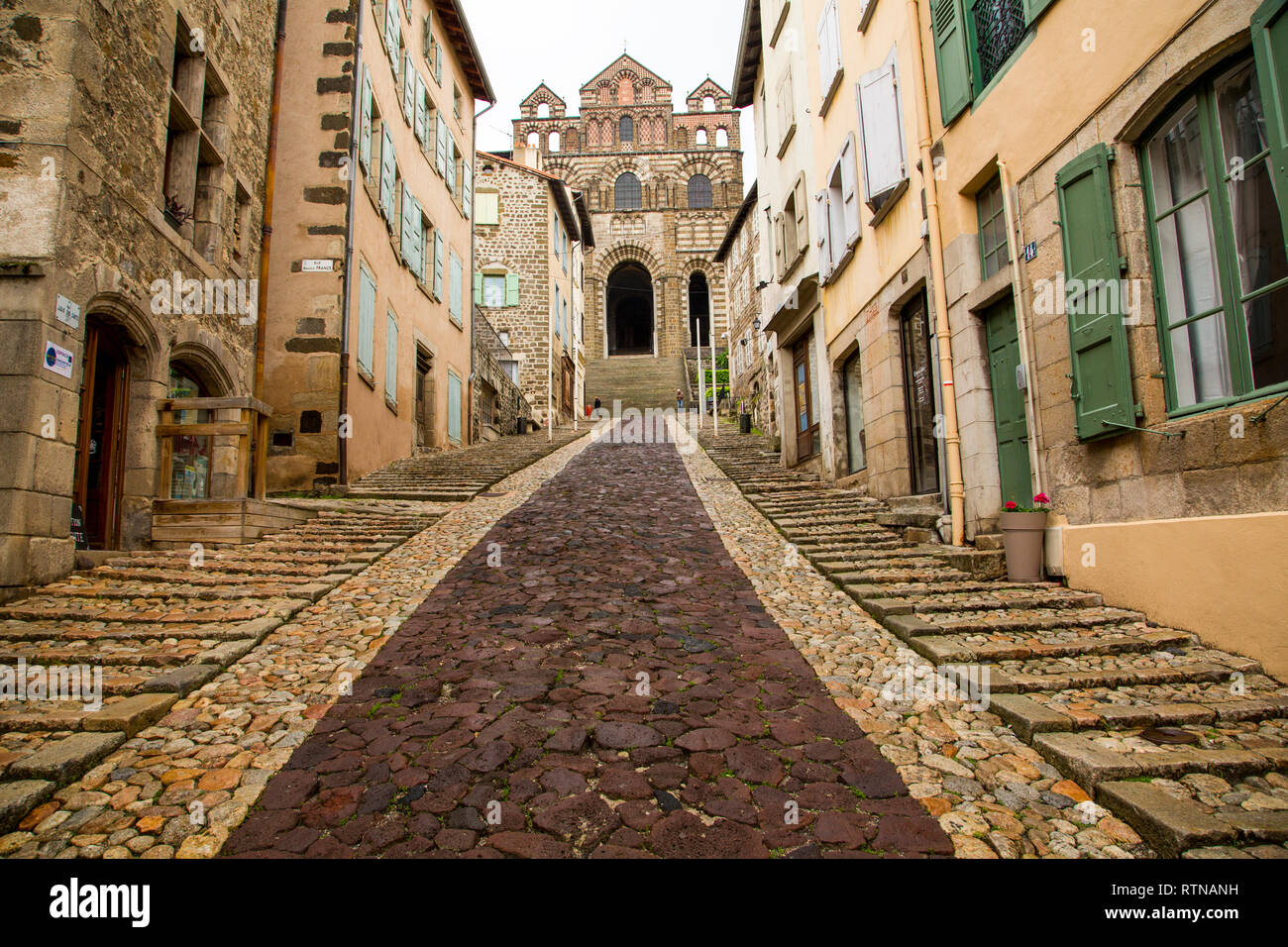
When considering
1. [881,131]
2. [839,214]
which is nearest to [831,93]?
[839,214]

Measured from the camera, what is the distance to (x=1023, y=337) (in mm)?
5543

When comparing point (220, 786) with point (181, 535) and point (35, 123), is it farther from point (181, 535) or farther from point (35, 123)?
point (35, 123)

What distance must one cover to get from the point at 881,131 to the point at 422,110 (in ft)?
35.3

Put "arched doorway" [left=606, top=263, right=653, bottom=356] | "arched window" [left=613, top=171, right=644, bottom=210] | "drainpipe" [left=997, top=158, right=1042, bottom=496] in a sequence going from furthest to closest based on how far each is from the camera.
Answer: "arched window" [left=613, top=171, right=644, bottom=210] → "arched doorway" [left=606, top=263, right=653, bottom=356] → "drainpipe" [left=997, top=158, right=1042, bottom=496]

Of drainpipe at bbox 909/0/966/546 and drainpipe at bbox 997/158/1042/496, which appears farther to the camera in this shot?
drainpipe at bbox 909/0/966/546

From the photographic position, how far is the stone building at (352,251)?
10.9 m

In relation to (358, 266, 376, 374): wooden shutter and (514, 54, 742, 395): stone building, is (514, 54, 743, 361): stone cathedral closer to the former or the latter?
(514, 54, 742, 395): stone building

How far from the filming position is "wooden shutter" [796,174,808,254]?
37.7 ft

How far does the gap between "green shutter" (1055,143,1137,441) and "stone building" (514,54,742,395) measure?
102 ft

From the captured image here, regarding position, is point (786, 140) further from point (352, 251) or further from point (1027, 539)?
point (1027, 539)

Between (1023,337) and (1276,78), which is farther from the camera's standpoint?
(1023,337)

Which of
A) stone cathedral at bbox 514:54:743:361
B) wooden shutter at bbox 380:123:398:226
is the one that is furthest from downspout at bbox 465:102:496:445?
stone cathedral at bbox 514:54:743:361

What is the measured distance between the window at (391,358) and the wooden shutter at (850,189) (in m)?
8.04
